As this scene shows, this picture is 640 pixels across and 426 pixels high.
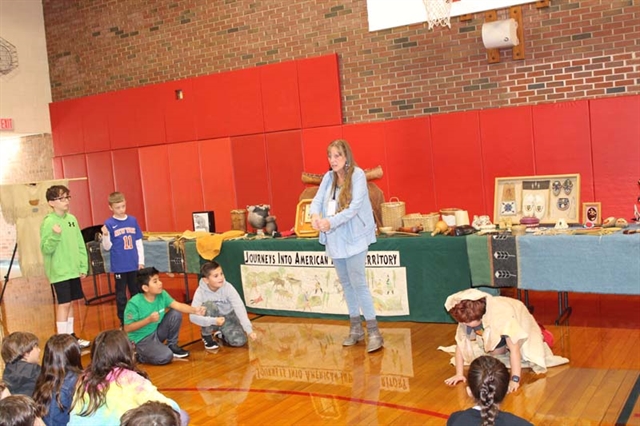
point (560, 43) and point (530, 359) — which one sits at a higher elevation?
point (560, 43)

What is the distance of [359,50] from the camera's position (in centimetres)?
814

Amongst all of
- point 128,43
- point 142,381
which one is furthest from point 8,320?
point 142,381

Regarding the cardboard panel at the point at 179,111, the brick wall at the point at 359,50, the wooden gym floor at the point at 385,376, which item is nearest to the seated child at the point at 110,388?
the wooden gym floor at the point at 385,376

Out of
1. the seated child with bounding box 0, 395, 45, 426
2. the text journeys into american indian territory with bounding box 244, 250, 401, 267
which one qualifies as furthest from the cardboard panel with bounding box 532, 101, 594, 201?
the seated child with bounding box 0, 395, 45, 426

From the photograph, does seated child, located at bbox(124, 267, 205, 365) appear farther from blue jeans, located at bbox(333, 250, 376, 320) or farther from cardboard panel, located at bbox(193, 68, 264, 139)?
cardboard panel, located at bbox(193, 68, 264, 139)

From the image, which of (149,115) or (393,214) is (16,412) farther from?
(149,115)

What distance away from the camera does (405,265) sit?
573 centimetres

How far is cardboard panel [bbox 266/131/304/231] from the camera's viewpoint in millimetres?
8672

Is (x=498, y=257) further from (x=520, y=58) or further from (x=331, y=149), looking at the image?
(x=520, y=58)

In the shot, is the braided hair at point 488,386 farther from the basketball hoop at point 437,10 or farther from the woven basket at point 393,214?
the basketball hoop at point 437,10

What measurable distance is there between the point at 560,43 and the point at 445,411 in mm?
4478

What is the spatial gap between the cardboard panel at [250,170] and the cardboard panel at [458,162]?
2.35 m

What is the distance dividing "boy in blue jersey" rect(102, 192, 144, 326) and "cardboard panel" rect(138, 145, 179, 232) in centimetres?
339

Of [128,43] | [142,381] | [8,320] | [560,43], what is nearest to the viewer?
[142,381]
